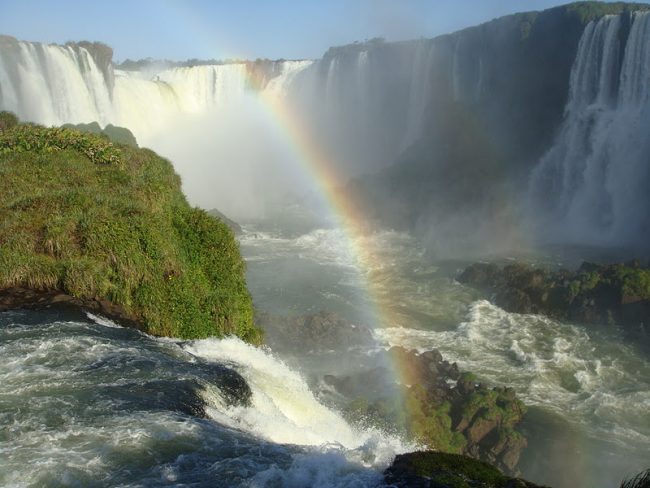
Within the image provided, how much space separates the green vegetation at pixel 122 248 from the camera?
10.7m

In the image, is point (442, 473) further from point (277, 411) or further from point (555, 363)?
point (555, 363)

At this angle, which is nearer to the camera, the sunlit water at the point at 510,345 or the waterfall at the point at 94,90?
the sunlit water at the point at 510,345

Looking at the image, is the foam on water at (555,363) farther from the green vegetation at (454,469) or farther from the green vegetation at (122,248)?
the green vegetation at (454,469)

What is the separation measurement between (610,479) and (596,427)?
2.00 m

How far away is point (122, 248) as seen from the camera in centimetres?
1135

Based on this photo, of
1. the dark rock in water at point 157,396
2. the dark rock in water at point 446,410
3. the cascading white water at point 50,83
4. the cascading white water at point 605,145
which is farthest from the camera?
the cascading white water at point 50,83

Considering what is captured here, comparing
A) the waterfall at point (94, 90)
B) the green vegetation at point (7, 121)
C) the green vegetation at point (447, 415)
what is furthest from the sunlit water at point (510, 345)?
the waterfall at point (94, 90)

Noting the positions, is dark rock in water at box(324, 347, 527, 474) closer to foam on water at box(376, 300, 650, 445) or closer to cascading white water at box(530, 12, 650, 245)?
foam on water at box(376, 300, 650, 445)

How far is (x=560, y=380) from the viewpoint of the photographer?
16.7 metres

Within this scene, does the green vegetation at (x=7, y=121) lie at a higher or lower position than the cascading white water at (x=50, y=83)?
lower

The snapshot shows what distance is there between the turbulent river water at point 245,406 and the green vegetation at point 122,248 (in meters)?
1.04

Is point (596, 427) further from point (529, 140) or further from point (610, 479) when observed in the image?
point (529, 140)

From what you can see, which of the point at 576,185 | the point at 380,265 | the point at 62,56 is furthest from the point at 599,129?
the point at 62,56

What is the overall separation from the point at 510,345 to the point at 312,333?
255 inches
